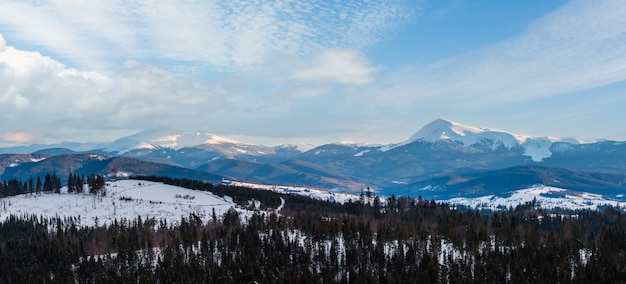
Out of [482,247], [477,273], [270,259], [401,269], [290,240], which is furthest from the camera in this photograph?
[290,240]

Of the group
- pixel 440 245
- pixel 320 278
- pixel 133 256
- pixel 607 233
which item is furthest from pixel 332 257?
pixel 607 233

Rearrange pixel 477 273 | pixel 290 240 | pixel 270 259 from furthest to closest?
pixel 290 240 → pixel 270 259 → pixel 477 273

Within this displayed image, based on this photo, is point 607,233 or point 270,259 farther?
point 607,233

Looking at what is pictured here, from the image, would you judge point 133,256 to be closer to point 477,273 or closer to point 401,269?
point 401,269

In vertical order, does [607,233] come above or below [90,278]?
above

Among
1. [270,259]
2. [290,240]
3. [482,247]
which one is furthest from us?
[290,240]

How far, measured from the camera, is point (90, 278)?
519 feet

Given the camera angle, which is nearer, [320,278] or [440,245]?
[320,278]

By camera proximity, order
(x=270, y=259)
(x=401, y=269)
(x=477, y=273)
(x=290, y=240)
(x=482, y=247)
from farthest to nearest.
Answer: (x=290, y=240), (x=482, y=247), (x=270, y=259), (x=401, y=269), (x=477, y=273)

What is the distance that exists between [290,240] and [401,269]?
49036 mm

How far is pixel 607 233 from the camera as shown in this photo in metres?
174

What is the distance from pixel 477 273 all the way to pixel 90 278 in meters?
119

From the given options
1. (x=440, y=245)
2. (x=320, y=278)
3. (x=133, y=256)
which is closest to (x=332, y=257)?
(x=320, y=278)

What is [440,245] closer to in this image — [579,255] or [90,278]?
[579,255]
